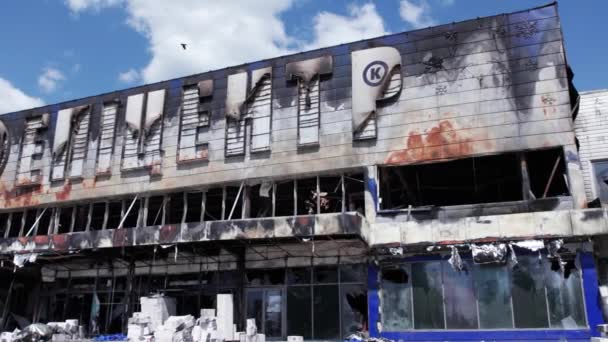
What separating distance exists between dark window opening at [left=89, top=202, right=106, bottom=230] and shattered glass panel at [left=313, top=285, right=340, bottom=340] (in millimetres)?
14055

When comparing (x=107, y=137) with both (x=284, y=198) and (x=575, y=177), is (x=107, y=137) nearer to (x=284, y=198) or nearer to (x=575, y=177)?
(x=284, y=198)

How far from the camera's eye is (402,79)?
969 inches

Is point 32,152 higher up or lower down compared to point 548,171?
higher up

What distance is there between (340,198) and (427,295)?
21.0ft

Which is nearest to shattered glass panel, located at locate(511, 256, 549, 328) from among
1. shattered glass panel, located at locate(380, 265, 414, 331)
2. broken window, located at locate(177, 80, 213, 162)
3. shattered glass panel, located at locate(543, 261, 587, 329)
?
shattered glass panel, located at locate(543, 261, 587, 329)

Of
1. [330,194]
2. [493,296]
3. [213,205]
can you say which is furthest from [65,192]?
[493,296]

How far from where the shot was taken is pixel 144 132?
2955cm

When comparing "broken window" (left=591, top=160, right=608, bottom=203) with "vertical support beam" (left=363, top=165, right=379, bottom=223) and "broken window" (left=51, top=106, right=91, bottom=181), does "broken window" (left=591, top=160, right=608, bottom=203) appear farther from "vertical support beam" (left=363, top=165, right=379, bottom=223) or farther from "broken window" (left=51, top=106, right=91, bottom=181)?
"broken window" (left=51, top=106, right=91, bottom=181)

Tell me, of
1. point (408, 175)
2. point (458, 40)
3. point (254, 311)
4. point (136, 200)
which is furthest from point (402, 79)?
point (136, 200)

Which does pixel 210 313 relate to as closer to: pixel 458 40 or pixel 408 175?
pixel 408 175

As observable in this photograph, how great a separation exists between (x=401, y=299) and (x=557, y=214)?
275 inches

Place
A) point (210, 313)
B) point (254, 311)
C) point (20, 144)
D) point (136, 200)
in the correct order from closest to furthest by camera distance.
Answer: point (210, 313) < point (254, 311) < point (136, 200) < point (20, 144)

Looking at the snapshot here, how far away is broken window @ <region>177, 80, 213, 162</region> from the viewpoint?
28.0 metres

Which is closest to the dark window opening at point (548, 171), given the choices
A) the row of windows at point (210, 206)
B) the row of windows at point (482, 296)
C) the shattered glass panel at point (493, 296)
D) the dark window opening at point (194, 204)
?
the row of windows at point (482, 296)
